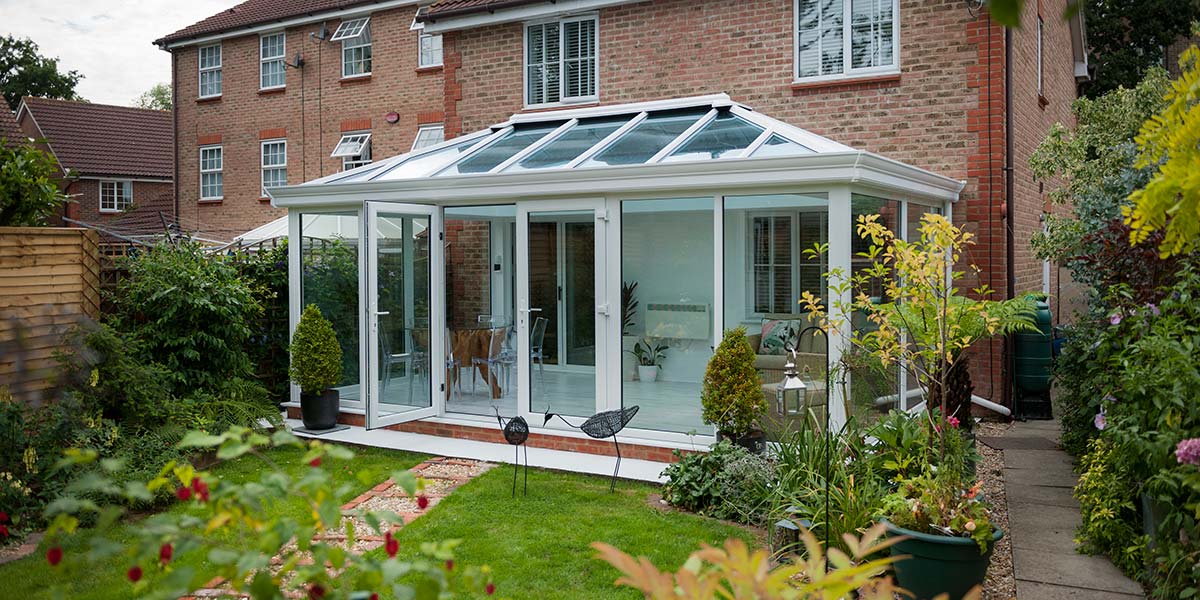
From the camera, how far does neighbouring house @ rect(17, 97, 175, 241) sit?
28656 mm

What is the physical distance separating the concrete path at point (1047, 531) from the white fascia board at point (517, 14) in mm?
7271

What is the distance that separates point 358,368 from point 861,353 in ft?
18.2

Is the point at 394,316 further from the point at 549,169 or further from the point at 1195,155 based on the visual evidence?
the point at 1195,155

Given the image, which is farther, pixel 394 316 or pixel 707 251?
pixel 394 316

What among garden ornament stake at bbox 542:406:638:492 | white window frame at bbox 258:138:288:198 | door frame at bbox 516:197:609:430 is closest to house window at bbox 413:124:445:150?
white window frame at bbox 258:138:288:198

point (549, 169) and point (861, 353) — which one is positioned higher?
point (549, 169)

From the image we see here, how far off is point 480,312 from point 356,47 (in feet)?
43.2

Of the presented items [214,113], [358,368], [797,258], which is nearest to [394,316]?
[358,368]

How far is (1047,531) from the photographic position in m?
6.33

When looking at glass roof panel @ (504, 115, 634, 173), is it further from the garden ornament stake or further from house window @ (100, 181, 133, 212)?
house window @ (100, 181, 133, 212)

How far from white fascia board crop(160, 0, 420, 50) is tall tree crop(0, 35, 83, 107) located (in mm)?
23841

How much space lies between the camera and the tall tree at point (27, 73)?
4234cm

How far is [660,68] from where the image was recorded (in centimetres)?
1209

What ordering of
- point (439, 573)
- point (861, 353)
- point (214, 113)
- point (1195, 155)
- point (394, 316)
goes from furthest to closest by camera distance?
point (214, 113), point (394, 316), point (861, 353), point (1195, 155), point (439, 573)
